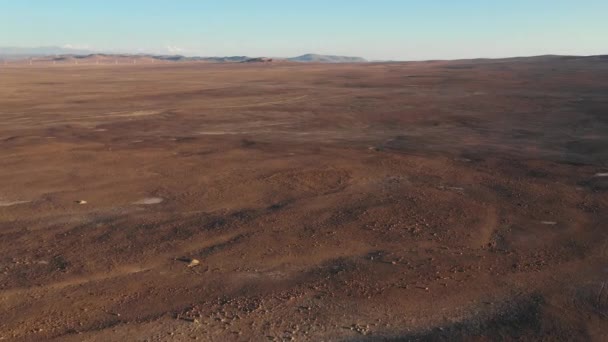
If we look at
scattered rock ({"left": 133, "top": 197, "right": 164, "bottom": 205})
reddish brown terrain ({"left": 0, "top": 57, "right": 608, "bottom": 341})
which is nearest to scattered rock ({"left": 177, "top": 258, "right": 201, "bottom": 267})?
reddish brown terrain ({"left": 0, "top": 57, "right": 608, "bottom": 341})

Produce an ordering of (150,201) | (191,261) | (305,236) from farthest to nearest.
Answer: (150,201), (305,236), (191,261)

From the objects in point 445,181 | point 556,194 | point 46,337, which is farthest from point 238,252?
point 556,194

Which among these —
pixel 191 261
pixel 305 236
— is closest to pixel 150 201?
pixel 191 261

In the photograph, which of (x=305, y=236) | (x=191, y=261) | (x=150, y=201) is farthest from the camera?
(x=150, y=201)

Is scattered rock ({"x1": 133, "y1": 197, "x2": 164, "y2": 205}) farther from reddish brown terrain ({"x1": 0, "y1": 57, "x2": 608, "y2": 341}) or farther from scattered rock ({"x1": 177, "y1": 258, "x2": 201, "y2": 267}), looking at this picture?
scattered rock ({"x1": 177, "y1": 258, "x2": 201, "y2": 267})

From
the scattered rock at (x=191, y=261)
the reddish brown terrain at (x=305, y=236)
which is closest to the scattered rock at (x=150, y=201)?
the reddish brown terrain at (x=305, y=236)

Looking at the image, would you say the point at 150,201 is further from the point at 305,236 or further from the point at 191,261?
the point at 305,236

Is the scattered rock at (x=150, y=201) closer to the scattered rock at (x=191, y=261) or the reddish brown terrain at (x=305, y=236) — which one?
the reddish brown terrain at (x=305, y=236)

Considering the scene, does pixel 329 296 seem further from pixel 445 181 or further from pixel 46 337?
pixel 445 181

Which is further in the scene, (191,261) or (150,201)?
(150,201)
